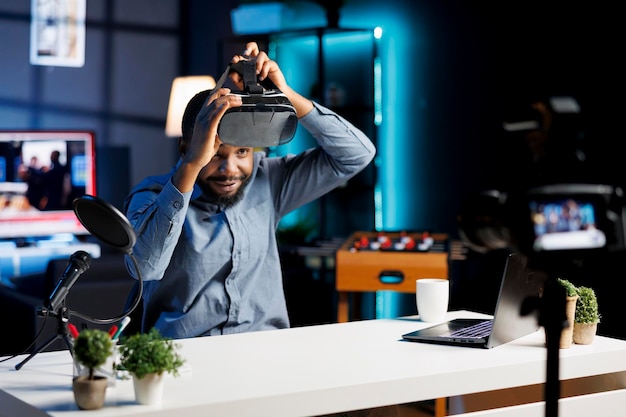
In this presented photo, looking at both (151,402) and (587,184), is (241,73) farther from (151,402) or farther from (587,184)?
(587,184)

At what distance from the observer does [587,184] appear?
1.19m

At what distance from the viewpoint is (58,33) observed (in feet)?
21.3

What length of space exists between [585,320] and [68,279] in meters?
1.24

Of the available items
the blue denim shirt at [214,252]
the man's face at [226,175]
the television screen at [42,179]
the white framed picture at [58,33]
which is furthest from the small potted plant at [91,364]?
the white framed picture at [58,33]

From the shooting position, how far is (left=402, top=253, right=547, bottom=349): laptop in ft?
6.86

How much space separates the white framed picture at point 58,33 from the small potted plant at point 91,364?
5.32m

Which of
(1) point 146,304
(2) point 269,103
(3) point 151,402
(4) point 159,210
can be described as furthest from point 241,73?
(3) point 151,402

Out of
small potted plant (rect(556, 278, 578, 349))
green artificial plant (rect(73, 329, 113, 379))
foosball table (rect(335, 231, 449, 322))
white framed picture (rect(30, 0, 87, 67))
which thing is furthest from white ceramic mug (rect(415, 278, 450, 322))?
white framed picture (rect(30, 0, 87, 67))

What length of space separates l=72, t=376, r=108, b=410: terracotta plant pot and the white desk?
0.02 m

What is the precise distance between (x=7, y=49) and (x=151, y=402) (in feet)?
17.5

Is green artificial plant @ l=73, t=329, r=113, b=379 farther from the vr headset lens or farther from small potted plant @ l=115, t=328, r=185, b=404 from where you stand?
the vr headset lens

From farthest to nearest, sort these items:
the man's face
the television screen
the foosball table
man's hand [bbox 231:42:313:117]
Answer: the television screen → the foosball table → the man's face → man's hand [bbox 231:42:313:117]

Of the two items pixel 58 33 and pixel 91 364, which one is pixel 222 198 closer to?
pixel 91 364

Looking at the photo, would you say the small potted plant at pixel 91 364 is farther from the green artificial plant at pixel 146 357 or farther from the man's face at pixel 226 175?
the man's face at pixel 226 175
